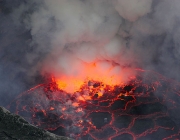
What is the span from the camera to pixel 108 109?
8555 millimetres

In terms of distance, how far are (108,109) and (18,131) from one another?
5538 millimetres

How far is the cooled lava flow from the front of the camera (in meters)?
7.55

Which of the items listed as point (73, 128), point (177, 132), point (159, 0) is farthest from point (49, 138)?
point (159, 0)

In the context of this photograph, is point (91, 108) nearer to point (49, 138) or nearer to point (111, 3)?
point (111, 3)

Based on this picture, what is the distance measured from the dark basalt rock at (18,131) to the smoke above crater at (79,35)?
696 cm

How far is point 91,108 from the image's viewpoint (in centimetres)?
860

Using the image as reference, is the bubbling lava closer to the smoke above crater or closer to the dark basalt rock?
the smoke above crater

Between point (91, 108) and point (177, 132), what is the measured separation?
2622mm

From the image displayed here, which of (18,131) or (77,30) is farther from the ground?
(77,30)

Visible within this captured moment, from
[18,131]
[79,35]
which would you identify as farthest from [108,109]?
[18,131]

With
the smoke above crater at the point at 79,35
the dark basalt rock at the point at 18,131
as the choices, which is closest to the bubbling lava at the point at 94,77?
the smoke above crater at the point at 79,35

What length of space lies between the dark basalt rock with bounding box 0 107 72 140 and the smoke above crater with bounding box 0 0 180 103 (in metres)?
6.96

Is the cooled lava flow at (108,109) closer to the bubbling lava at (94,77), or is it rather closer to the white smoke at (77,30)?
the bubbling lava at (94,77)

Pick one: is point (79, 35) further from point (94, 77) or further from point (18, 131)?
point (18, 131)
